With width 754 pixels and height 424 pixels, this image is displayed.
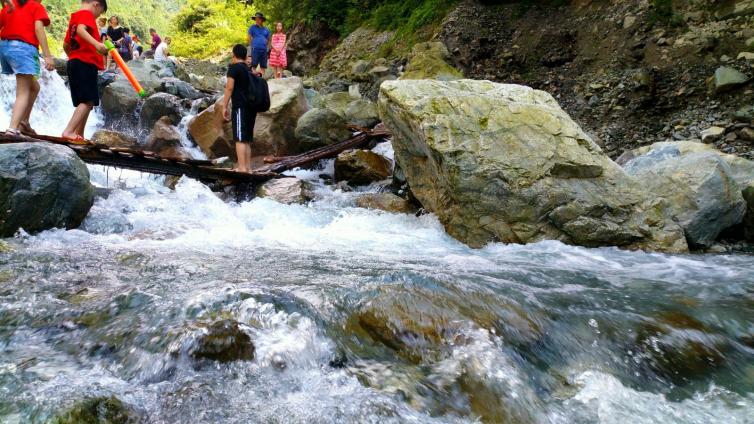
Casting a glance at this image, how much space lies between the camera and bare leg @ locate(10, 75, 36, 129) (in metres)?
6.27

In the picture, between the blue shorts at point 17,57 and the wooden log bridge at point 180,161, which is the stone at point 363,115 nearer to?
the wooden log bridge at point 180,161

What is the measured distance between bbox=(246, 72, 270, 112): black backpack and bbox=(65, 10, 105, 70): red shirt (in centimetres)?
205

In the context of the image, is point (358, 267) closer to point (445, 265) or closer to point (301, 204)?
point (445, 265)

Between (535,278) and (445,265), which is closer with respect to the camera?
(535,278)

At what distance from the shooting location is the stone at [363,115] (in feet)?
36.7

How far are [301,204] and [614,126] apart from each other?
5998mm

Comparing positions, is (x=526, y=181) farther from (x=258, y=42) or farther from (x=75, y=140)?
(x=258, y=42)

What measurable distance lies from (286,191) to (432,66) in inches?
247

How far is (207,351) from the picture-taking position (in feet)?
7.80

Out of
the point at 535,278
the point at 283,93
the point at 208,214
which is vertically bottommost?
the point at 208,214

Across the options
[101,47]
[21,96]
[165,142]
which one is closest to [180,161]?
[101,47]

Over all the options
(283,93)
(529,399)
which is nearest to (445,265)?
(529,399)

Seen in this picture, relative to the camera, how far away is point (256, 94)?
7.78m

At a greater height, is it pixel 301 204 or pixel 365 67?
pixel 365 67
